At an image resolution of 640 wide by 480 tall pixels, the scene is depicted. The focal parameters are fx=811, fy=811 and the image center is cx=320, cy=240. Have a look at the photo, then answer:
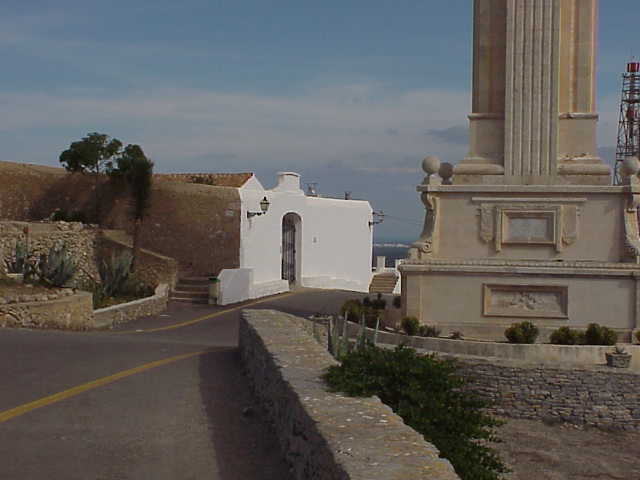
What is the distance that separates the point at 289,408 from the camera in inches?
225

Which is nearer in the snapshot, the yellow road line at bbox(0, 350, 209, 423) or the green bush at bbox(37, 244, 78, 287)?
the yellow road line at bbox(0, 350, 209, 423)

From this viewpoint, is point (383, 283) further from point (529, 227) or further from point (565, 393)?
point (565, 393)

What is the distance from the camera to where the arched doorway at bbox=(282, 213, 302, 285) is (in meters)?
28.3

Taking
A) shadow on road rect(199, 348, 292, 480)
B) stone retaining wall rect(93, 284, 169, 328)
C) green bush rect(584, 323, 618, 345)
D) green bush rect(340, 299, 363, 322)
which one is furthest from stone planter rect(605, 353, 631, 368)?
stone retaining wall rect(93, 284, 169, 328)

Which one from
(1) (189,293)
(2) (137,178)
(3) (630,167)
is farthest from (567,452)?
(2) (137,178)

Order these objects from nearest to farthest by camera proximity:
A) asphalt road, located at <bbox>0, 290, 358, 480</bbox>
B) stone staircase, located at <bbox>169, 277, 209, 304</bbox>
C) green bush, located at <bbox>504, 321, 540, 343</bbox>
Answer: asphalt road, located at <bbox>0, 290, 358, 480</bbox>, green bush, located at <bbox>504, 321, 540, 343</bbox>, stone staircase, located at <bbox>169, 277, 209, 304</bbox>

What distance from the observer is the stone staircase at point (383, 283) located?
3258cm

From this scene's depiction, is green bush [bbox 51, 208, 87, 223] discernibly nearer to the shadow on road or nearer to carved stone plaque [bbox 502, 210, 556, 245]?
carved stone plaque [bbox 502, 210, 556, 245]

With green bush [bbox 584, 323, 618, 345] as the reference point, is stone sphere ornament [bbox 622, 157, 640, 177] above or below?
above

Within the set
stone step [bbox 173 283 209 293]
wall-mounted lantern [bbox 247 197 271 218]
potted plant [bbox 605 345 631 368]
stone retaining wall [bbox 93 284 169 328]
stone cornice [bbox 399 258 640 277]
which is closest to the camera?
potted plant [bbox 605 345 631 368]

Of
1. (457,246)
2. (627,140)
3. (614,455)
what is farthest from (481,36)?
(627,140)

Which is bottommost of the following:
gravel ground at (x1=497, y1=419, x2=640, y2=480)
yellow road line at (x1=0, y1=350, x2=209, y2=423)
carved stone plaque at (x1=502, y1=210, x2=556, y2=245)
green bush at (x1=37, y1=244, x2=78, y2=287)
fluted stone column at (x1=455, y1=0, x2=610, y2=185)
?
gravel ground at (x1=497, y1=419, x2=640, y2=480)

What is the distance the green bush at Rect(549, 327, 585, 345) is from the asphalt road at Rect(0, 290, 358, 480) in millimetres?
5509

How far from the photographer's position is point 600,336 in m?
12.8
